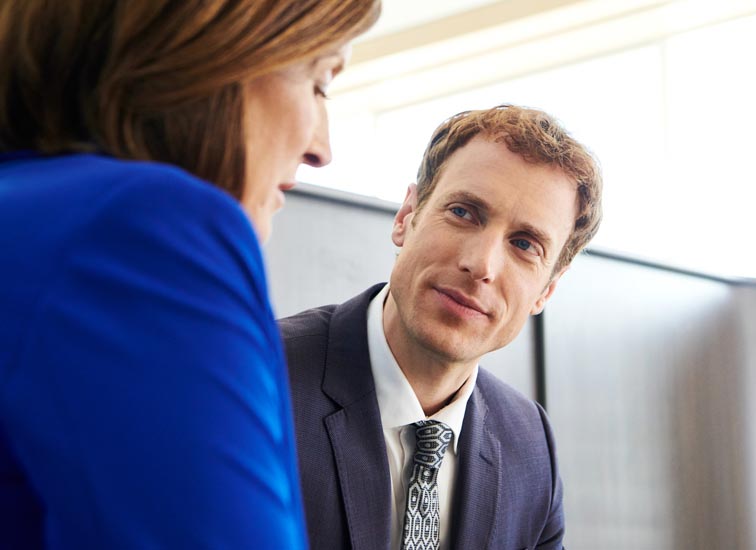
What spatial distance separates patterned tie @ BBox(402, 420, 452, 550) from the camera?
1.47 m

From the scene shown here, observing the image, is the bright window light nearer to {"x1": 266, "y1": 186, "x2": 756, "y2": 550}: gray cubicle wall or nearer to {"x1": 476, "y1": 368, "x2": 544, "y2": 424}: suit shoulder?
{"x1": 266, "y1": 186, "x2": 756, "y2": 550}: gray cubicle wall

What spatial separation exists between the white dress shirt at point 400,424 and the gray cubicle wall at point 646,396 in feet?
1.04

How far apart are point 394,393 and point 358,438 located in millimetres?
105

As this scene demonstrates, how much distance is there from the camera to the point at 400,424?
1528 mm

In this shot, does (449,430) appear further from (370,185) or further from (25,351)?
(370,185)

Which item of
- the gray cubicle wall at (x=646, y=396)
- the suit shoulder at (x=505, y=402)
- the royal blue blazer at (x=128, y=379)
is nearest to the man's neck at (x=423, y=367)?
the suit shoulder at (x=505, y=402)

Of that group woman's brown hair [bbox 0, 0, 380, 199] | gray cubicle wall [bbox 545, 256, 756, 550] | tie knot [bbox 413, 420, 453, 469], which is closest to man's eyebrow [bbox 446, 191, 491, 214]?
tie knot [bbox 413, 420, 453, 469]

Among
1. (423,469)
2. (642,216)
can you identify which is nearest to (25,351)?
(423,469)

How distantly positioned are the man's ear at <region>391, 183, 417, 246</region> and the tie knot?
37 centimetres

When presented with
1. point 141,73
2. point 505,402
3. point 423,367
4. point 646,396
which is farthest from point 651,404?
point 141,73

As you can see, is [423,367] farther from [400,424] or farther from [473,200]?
[473,200]

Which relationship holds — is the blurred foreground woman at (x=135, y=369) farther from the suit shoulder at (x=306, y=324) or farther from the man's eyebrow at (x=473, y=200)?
the man's eyebrow at (x=473, y=200)

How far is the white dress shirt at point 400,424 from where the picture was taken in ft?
4.93

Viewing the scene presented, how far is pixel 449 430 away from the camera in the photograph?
5.15 feet
